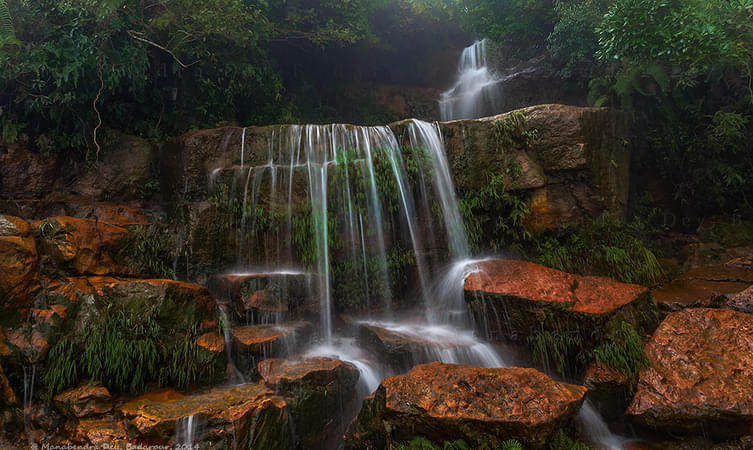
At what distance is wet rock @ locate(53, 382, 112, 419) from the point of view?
13.1 ft

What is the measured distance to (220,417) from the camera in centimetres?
381

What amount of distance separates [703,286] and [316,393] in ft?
21.5

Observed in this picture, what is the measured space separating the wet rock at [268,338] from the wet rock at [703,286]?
5.85m

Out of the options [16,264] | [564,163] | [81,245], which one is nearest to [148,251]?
[81,245]

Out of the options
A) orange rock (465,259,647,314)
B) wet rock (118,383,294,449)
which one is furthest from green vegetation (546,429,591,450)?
wet rock (118,383,294,449)

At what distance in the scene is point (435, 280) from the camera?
7.34 meters

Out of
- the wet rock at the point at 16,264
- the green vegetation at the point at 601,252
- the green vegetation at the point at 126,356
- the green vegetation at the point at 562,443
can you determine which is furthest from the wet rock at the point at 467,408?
the wet rock at the point at 16,264

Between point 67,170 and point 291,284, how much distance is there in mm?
6063

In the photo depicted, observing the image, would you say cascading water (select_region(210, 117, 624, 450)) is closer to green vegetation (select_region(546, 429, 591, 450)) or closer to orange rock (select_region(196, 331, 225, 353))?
orange rock (select_region(196, 331, 225, 353))

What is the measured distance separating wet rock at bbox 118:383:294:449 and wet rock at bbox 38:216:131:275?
7.76ft

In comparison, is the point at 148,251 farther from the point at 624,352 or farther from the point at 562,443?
the point at 624,352

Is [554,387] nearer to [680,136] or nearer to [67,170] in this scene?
[680,136]

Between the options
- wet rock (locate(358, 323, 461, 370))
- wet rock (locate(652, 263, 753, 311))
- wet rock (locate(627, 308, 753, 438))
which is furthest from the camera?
wet rock (locate(652, 263, 753, 311))

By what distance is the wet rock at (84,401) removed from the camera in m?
3.98
